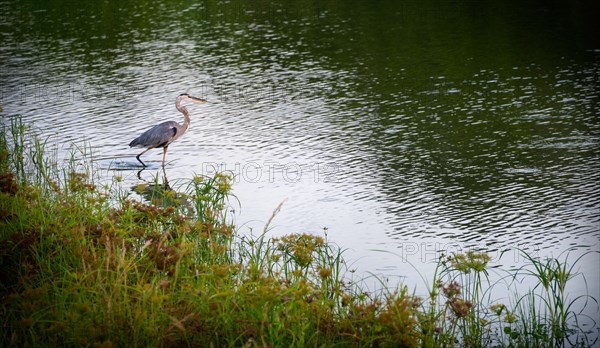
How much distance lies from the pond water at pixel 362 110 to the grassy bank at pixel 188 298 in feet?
5.11

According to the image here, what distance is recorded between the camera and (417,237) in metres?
8.87

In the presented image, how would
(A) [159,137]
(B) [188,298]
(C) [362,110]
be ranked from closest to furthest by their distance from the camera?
1. (B) [188,298]
2. (A) [159,137]
3. (C) [362,110]

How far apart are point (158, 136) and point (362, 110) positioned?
4003 mm

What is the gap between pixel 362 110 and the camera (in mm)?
14375

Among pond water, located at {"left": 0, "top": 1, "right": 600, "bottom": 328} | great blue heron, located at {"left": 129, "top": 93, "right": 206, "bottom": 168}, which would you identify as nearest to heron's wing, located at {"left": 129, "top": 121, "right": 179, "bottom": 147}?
great blue heron, located at {"left": 129, "top": 93, "right": 206, "bottom": 168}

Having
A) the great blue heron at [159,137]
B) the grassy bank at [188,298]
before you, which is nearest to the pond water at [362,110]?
the great blue heron at [159,137]

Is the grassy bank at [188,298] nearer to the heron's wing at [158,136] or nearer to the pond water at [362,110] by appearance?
the pond water at [362,110]

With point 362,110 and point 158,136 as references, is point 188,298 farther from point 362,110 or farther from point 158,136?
point 362,110

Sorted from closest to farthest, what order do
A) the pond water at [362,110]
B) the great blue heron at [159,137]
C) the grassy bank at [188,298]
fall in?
the grassy bank at [188,298], the pond water at [362,110], the great blue heron at [159,137]

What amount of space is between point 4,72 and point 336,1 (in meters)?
11.2

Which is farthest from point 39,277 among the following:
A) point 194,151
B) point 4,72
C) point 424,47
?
point 424,47

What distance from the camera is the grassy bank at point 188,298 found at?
5348 millimetres

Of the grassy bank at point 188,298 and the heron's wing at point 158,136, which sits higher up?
the heron's wing at point 158,136

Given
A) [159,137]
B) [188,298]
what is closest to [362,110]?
[159,137]
